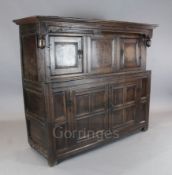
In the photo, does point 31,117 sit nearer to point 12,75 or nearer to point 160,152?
point 12,75

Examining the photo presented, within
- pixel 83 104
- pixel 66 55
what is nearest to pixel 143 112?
pixel 83 104

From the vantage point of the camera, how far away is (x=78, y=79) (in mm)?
2328

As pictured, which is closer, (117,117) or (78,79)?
(78,79)

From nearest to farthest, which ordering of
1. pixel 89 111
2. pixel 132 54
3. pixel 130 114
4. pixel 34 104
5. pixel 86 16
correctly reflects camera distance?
pixel 34 104 < pixel 89 111 < pixel 132 54 < pixel 130 114 < pixel 86 16

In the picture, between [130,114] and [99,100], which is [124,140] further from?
[99,100]

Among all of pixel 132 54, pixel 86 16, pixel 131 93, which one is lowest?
pixel 131 93

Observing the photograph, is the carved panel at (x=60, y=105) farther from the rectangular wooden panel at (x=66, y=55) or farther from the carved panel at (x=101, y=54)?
the carved panel at (x=101, y=54)

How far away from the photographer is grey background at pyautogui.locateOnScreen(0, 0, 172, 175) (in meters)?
2.33

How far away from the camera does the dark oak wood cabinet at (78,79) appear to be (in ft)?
7.03

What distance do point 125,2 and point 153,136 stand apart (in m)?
2.52

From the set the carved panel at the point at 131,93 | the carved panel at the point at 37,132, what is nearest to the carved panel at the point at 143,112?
the carved panel at the point at 131,93

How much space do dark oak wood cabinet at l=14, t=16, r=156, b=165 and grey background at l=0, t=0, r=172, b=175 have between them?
212 mm

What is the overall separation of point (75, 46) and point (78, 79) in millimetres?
378

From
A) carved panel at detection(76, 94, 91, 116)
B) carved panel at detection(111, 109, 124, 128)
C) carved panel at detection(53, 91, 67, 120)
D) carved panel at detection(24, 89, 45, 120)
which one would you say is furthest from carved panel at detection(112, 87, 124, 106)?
carved panel at detection(24, 89, 45, 120)
